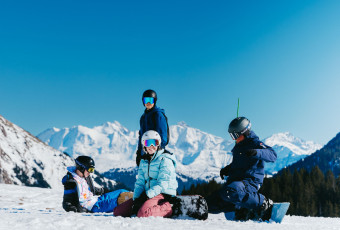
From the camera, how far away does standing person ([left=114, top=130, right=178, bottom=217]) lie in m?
6.38

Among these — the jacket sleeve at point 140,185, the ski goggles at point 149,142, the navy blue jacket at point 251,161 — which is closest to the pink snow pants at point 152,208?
the jacket sleeve at point 140,185

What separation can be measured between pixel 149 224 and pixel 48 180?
8248 inches

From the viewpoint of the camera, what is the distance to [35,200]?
12.8 m

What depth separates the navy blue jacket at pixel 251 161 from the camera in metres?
6.60

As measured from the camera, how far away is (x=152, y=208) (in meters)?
6.17

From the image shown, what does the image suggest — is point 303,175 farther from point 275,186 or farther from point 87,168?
point 87,168

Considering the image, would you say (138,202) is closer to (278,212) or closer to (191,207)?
(191,207)

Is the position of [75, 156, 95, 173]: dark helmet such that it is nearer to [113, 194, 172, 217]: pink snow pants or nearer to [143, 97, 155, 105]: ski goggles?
[113, 194, 172, 217]: pink snow pants

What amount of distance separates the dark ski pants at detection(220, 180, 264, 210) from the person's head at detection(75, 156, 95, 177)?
3603 mm

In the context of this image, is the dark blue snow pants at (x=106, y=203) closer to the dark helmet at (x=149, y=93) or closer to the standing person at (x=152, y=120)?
the standing person at (x=152, y=120)

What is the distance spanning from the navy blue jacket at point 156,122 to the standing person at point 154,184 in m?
1.16

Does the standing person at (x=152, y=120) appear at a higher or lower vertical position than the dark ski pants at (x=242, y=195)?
higher

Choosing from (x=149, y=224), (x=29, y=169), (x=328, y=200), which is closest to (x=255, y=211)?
(x=149, y=224)

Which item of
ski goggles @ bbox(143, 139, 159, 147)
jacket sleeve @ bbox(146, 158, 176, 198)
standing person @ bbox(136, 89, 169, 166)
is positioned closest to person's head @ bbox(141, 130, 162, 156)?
ski goggles @ bbox(143, 139, 159, 147)
